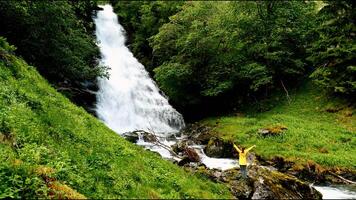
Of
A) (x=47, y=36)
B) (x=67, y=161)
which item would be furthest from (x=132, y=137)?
(x=67, y=161)

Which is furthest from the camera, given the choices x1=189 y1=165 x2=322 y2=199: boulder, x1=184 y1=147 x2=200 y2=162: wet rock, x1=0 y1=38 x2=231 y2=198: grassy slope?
x1=184 y1=147 x2=200 y2=162: wet rock

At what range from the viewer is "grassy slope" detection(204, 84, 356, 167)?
80.5 ft

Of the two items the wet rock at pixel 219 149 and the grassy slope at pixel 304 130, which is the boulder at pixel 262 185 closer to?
the grassy slope at pixel 304 130

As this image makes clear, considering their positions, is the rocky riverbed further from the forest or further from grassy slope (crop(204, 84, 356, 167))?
grassy slope (crop(204, 84, 356, 167))

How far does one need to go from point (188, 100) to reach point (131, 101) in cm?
548

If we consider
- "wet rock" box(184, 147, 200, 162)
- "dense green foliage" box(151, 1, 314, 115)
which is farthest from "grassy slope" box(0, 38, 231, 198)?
"dense green foliage" box(151, 1, 314, 115)

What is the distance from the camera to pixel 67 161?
12156 mm

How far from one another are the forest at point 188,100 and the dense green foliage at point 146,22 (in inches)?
9.5

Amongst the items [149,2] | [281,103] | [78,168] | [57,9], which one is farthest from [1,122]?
[149,2]

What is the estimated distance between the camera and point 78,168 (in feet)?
39.6

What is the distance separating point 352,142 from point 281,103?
1041cm

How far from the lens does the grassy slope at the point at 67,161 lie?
10.1 meters

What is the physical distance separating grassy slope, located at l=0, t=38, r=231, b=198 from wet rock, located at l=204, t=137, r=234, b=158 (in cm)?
1041

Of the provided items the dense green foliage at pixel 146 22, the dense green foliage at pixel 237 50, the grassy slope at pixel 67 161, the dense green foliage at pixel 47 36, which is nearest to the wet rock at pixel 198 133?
the dense green foliage at pixel 237 50
